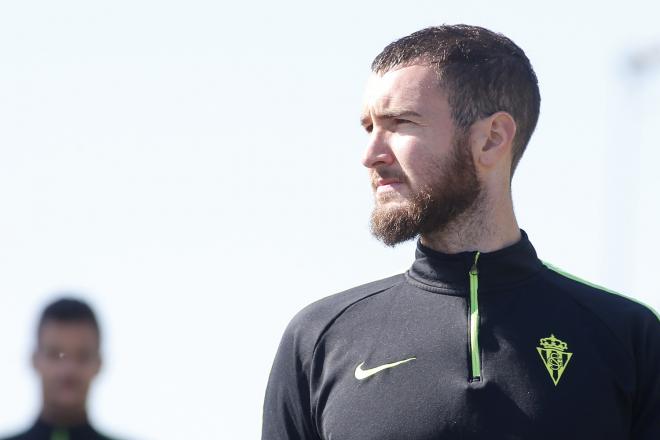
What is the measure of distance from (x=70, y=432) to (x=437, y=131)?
6.93 ft

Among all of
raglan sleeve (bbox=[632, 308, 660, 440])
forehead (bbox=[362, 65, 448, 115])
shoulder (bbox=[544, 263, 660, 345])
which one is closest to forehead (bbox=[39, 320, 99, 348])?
forehead (bbox=[362, 65, 448, 115])

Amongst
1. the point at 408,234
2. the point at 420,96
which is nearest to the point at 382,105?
the point at 420,96

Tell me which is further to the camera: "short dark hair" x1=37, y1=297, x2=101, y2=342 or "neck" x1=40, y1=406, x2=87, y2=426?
"short dark hair" x1=37, y1=297, x2=101, y2=342

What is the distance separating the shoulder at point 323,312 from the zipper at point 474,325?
338mm

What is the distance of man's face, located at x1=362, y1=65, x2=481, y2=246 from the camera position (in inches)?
179

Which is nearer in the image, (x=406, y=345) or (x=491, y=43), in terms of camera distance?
(x=406, y=345)

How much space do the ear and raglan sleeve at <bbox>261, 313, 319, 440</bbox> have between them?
2.94ft

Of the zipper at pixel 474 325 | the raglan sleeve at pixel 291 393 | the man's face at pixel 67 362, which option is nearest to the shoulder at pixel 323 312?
the raglan sleeve at pixel 291 393

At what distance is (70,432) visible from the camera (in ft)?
17.9

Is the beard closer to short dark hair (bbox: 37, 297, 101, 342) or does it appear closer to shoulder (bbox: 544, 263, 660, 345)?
shoulder (bbox: 544, 263, 660, 345)

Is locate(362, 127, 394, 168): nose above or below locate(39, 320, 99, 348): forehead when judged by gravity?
above

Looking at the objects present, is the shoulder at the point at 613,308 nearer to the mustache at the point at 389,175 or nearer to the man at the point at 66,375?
the mustache at the point at 389,175

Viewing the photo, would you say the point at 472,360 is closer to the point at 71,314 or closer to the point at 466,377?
the point at 466,377

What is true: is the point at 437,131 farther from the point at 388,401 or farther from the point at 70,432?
the point at 70,432
